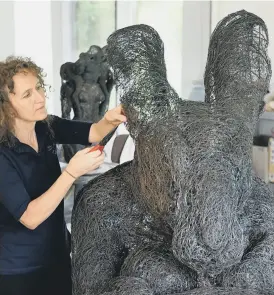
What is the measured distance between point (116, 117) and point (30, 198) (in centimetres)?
23

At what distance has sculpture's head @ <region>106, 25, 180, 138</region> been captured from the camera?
859 millimetres

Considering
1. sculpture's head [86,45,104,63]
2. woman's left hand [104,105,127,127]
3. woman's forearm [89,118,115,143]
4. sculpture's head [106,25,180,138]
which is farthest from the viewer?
sculpture's head [86,45,104,63]

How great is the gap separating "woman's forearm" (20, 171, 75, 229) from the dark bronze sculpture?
2.66ft

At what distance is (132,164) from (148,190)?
9 cm

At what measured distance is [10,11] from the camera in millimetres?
3615

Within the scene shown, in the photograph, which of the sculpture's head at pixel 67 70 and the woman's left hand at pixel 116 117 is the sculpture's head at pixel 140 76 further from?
the sculpture's head at pixel 67 70

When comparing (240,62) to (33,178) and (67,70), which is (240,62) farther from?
(67,70)

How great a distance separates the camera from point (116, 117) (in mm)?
995

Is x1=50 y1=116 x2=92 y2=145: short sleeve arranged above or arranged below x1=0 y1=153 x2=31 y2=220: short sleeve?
above

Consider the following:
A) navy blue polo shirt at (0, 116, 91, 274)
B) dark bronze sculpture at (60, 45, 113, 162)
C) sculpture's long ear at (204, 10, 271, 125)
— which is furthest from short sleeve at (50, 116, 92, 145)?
dark bronze sculpture at (60, 45, 113, 162)

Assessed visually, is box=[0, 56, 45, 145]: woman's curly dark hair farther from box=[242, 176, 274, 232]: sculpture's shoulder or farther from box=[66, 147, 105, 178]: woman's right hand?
box=[242, 176, 274, 232]: sculpture's shoulder

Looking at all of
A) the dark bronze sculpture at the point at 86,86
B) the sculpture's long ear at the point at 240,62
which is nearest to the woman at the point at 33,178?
the sculpture's long ear at the point at 240,62

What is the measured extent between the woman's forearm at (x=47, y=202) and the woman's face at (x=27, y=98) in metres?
0.16

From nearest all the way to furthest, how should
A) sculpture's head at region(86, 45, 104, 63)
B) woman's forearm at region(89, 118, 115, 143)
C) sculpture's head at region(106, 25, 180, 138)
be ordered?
1. sculpture's head at region(106, 25, 180, 138)
2. woman's forearm at region(89, 118, 115, 143)
3. sculpture's head at region(86, 45, 104, 63)
